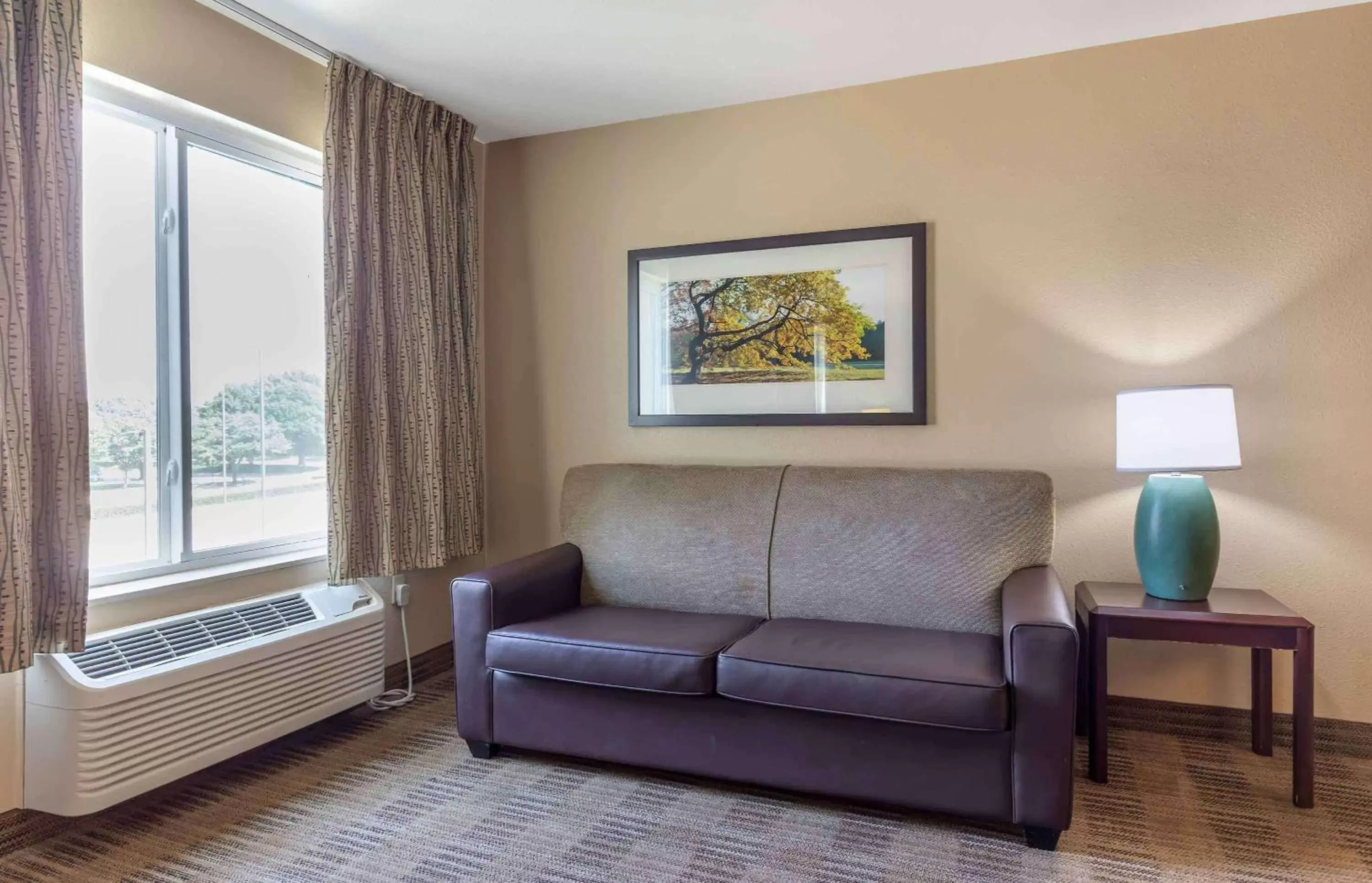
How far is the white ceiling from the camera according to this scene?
2504 millimetres

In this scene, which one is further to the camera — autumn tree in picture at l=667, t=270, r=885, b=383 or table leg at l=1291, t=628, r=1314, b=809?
autumn tree in picture at l=667, t=270, r=885, b=383

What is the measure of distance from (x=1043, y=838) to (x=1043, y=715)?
1.08 feet

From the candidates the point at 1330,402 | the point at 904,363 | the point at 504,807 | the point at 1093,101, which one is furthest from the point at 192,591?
the point at 1330,402

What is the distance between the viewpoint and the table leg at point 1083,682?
8.41 ft

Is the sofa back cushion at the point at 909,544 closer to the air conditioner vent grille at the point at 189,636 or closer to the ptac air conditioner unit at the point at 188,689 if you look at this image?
the ptac air conditioner unit at the point at 188,689

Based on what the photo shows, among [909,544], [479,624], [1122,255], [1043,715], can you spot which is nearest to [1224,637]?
[1043,715]

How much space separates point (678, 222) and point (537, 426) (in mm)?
1107

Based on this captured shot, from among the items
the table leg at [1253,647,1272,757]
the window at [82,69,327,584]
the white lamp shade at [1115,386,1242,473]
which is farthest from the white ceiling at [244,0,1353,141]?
the table leg at [1253,647,1272,757]

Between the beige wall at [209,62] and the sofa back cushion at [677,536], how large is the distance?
1.65 meters

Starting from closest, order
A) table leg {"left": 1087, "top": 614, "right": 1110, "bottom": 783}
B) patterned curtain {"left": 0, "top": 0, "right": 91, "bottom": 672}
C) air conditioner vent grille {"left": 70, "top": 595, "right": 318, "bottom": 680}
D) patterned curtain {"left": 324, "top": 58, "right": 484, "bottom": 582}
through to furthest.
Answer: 1. patterned curtain {"left": 0, "top": 0, "right": 91, "bottom": 672}
2. air conditioner vent grille {"left": 70, "top": 595, "right": 318, "bottom": 680}
3. table leg {"left": 1087, "top": 614, "right": 1110, "bottom": 783}
4. patterned curtain {"left": 324, "top": 58, "right": 484, "bottom": 582}

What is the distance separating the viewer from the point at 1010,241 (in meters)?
2.91

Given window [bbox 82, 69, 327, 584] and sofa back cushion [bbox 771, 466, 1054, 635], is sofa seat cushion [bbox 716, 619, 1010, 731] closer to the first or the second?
sofa back cushion [bbox 771, 466, 1054, 635]

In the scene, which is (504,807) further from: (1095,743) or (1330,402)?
(1330,402)

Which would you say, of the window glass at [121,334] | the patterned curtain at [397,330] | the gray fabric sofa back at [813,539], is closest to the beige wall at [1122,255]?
the gray fabric sofa back at [813,539]
